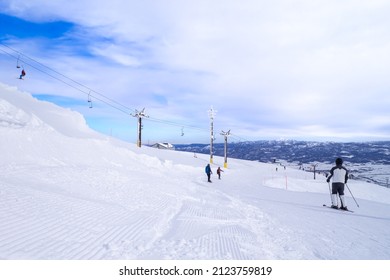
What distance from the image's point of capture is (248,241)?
260 inches

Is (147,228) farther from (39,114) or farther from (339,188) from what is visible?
(39,114)

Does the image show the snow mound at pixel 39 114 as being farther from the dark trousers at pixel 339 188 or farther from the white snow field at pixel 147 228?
the dark trousers at pixel 339 188

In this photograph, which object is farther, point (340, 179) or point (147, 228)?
point (340, 179)

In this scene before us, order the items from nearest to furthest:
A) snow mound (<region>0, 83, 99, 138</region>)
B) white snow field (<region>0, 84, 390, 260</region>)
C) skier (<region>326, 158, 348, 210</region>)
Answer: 1. white snow field (<region>0, 84, 390, 260</region>)
2. skier (<region>326, 158, 348, 210</region>)
3. snow mound (<region>0, 83, 99, 138</region>)

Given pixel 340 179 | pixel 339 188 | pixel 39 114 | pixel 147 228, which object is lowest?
pixel 147 228

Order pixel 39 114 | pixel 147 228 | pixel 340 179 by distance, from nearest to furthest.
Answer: pixel 147 228, pixel 340 179, pixel 39 114

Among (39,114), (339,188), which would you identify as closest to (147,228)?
Answer: (339,188)

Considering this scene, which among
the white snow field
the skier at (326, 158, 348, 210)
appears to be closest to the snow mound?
the white snow field

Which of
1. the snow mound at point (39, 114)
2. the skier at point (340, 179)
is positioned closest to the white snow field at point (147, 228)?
the skier at point (340, 179)

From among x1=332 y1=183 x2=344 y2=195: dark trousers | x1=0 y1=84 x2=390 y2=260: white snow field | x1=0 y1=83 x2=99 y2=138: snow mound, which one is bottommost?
x1=0 y1=84 x2=390 y2=260: white snow field

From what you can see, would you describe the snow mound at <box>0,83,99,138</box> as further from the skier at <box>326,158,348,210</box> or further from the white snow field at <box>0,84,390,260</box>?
the skier at <box>326,158,348,210</box>

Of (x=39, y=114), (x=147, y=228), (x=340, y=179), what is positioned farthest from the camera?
(x=39, y=114)
